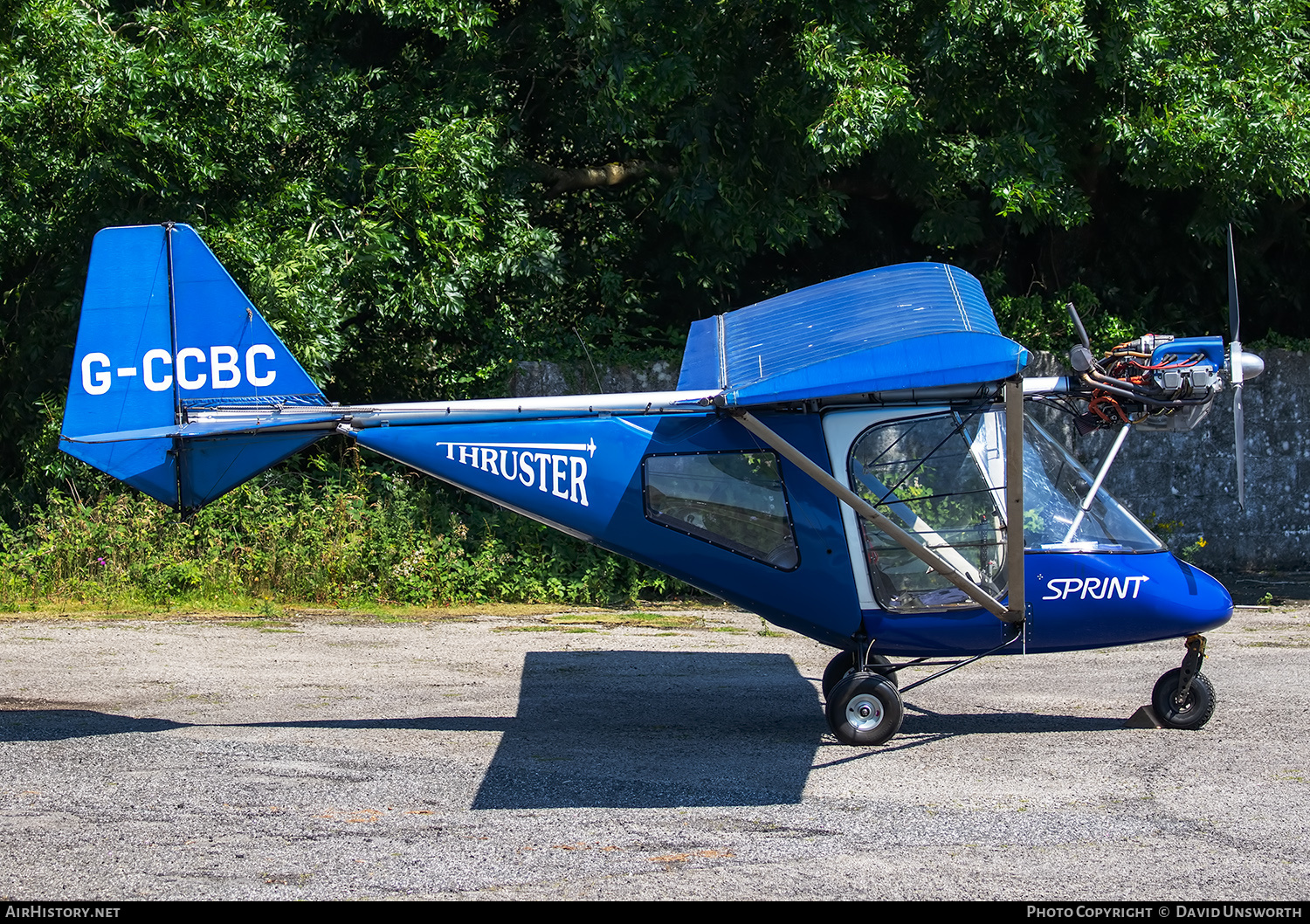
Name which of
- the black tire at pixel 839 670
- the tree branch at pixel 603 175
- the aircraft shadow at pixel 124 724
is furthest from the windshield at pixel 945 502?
the tree branch at pixel 603 175

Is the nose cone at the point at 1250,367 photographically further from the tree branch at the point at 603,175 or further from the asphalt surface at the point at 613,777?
the tree branch at the point at 603,175

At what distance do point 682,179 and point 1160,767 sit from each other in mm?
8743

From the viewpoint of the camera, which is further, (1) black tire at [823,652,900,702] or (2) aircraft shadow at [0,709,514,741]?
(1) black tire at [823,652,900,702]

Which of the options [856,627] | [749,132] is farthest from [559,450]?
[749,132]

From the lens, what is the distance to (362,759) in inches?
289

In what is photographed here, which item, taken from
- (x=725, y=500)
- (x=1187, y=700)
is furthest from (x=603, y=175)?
(x=1187, y=700)

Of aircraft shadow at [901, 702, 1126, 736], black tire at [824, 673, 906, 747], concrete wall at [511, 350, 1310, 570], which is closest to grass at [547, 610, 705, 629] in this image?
concrete wall at [511, 350, 1310, 570]

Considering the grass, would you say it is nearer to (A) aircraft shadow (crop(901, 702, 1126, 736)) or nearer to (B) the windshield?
(A) aircraft shadow (crop(901, 702, 1126, 736))

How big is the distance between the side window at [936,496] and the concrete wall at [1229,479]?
744 centimetres

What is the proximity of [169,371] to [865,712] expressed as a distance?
5.28 m

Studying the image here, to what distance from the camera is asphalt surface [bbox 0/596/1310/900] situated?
541 cm

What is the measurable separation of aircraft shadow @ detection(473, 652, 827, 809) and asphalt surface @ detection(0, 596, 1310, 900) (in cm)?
3

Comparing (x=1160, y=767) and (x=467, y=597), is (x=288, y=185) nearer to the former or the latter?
(x=467, y=597)

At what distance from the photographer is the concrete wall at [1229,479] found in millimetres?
14977
